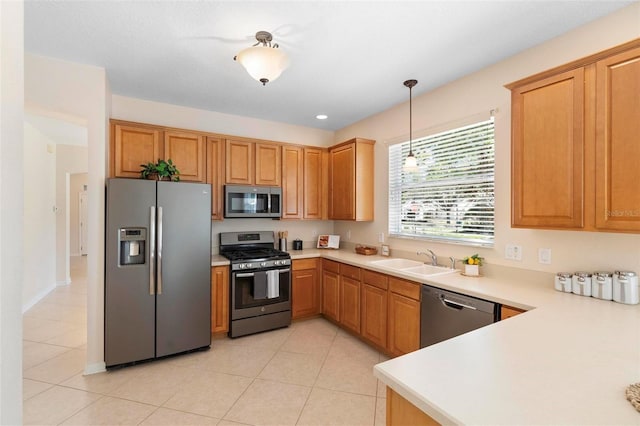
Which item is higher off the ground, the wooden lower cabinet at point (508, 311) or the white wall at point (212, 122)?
the white wall at point (212, 122)

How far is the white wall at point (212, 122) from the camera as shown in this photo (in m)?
3.44

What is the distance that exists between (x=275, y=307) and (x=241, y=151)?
6.62 ft

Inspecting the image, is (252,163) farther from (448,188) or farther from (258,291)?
(448,188)

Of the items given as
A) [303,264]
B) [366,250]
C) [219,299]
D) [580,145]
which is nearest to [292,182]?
[303,264]

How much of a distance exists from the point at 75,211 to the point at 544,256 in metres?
10.9

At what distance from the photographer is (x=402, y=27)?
212cm

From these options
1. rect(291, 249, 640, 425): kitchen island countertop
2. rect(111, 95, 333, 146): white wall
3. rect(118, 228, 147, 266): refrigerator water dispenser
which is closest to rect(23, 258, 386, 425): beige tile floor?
rect(118, 228, 147, 266): refrigerator water dispenser

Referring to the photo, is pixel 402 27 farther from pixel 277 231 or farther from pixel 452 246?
pixel 277 231

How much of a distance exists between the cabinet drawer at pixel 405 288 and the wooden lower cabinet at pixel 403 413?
5.19 ft

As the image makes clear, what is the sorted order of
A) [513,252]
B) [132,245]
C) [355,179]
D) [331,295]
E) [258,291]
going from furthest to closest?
[355,179] → [331,295] → [258,291] → [132,245] → [513,252]

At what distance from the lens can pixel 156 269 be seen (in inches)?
111

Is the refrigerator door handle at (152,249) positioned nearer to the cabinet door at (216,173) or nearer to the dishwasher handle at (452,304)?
the cabinet door at (216,173)

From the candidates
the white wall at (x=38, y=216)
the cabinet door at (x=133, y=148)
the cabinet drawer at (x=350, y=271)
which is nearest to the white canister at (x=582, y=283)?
the cabinet drawer at (x=350, y=271)

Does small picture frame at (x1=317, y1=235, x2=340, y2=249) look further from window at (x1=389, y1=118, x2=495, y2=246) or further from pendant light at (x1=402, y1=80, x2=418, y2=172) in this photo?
pendant light at (x1=402, y1=80, x2=418, y2=172)
